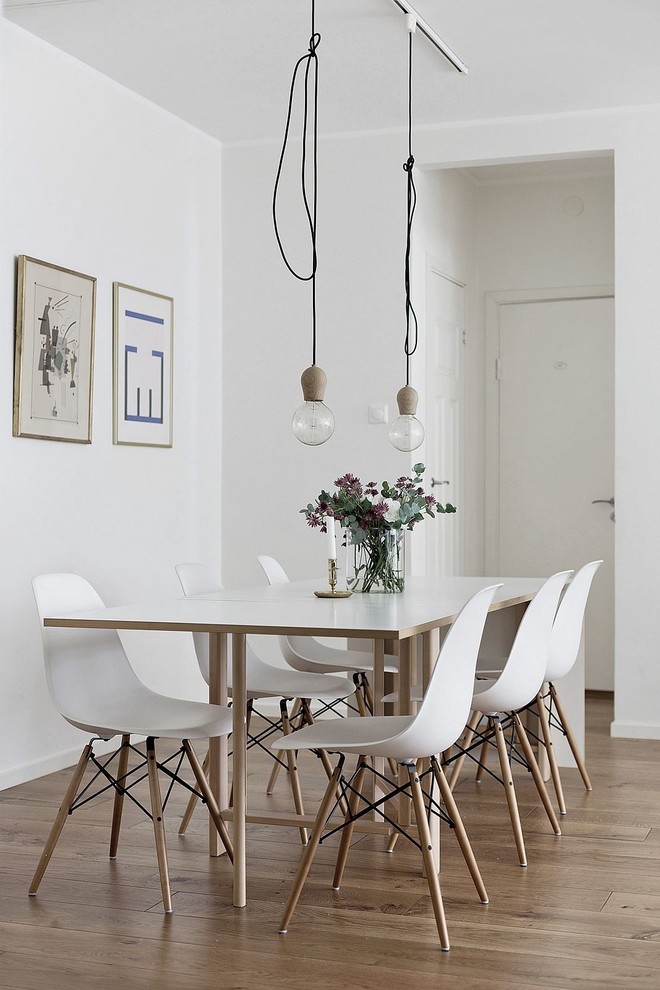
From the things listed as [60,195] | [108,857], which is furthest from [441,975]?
[60,195]

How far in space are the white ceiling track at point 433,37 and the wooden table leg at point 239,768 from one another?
7.73 feet

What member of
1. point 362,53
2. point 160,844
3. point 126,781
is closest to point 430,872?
point 160,844

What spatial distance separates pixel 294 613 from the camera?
10.8 feet

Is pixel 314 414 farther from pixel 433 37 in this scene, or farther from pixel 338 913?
pixel 433 37

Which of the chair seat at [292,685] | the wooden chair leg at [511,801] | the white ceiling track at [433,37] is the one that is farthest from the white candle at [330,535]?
the white ceiling track at [433,37]

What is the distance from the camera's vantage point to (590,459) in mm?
6680

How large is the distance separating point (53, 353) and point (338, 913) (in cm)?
249

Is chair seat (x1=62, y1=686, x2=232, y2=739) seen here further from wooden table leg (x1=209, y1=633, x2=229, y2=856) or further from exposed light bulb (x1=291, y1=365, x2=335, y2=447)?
exposed light bulb (x1=291, y1=365, x2=335, y2=447)

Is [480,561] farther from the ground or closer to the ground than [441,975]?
farther from the ground

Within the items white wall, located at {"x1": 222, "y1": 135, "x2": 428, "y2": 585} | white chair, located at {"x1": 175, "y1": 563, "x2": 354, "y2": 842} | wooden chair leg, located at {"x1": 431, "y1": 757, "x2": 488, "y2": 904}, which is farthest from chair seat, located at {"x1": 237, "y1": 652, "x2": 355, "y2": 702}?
white wall, located at {"x1": 222, "y1": 135, "x2": 428, "y2": 585}

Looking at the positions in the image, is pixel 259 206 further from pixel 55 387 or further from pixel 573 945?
pixel 573 945

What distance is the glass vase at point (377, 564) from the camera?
4.07 meters

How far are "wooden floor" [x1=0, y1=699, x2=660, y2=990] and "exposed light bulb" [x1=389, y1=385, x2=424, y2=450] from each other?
1302mm

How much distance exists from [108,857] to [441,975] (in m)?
1.26
